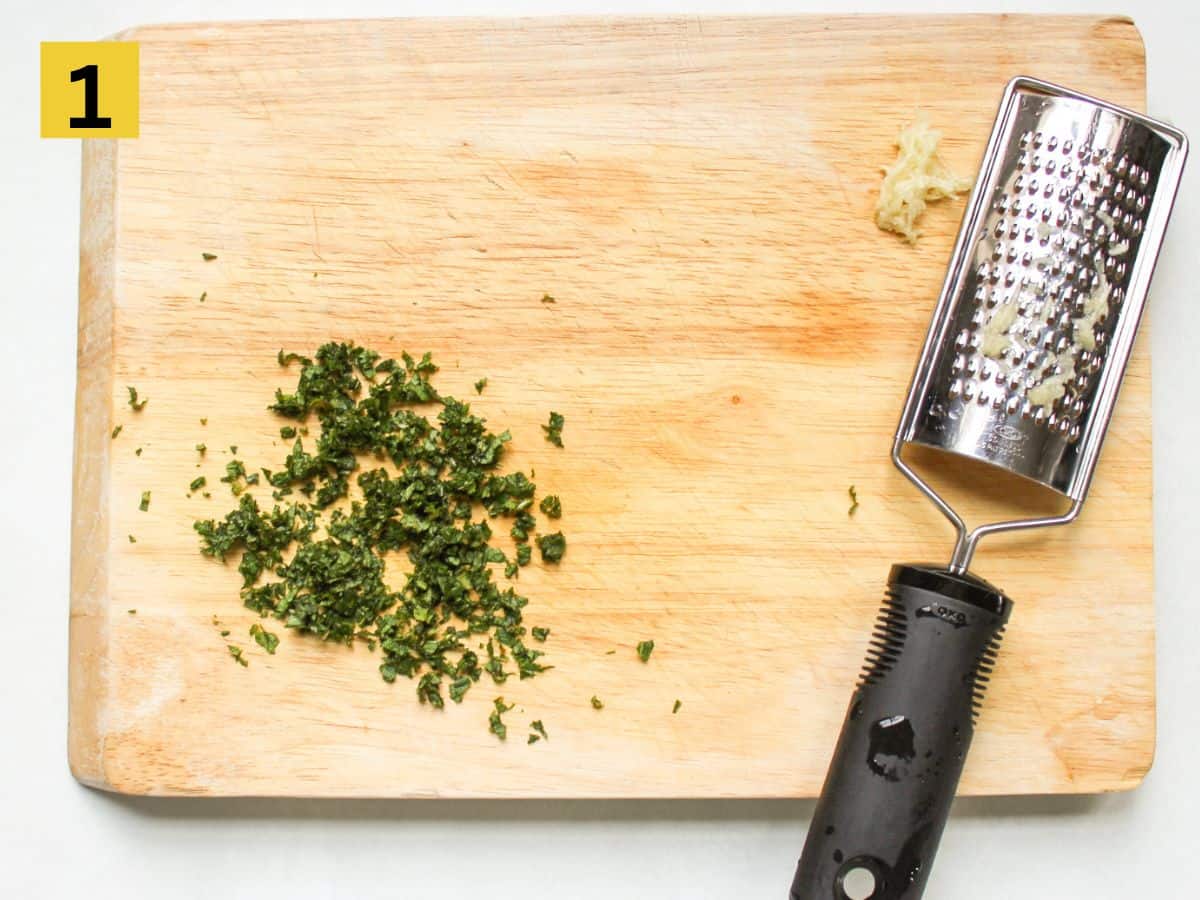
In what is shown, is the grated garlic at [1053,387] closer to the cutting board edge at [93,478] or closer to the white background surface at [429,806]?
the white background surface at [429,806]

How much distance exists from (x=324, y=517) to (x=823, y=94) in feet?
4.59

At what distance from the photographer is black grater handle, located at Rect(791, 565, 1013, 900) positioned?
1770 millimetres

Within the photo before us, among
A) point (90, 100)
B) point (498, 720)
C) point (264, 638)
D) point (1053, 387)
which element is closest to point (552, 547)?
point (498, 720)

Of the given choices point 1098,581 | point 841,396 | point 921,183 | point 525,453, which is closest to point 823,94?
point 921,183

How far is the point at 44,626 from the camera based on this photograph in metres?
2.27

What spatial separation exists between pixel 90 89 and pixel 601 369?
132cm

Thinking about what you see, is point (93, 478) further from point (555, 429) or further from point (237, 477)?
point (555, 429)

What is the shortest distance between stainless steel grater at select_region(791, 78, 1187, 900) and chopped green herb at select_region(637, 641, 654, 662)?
0.42 m

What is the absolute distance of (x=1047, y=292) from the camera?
75.8 inches

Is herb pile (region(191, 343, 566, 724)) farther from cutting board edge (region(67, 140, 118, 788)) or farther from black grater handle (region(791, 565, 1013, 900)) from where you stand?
black grater handle (region(791, 565, 1013, 900))

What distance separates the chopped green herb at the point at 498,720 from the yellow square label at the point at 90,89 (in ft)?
4.73

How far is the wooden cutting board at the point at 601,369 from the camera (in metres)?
2.07

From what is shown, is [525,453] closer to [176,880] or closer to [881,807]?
[881,807]

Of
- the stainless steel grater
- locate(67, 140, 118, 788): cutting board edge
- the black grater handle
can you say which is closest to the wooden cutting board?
locate(67, 140, 118, 788): cutting board edge
